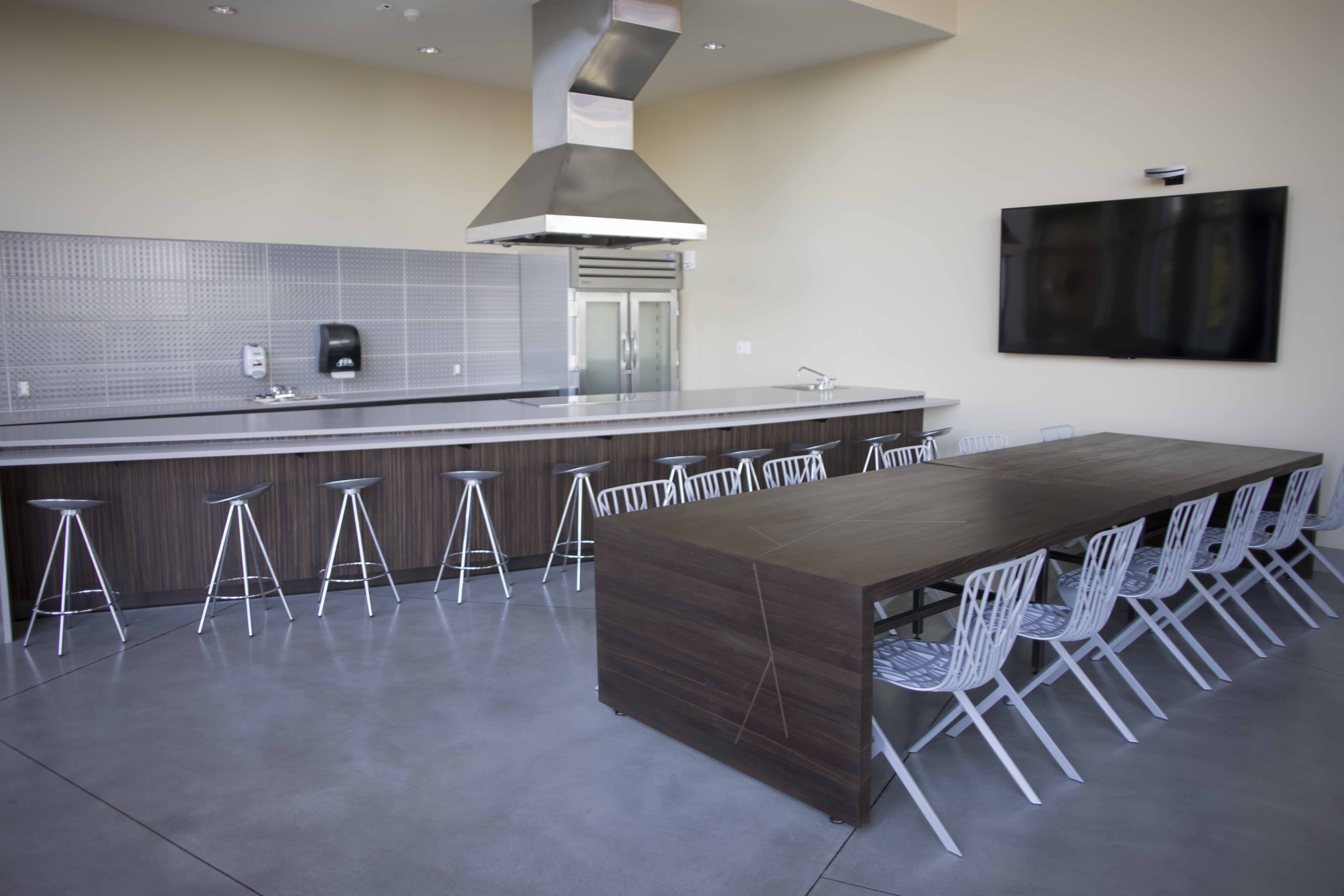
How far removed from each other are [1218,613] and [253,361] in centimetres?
590

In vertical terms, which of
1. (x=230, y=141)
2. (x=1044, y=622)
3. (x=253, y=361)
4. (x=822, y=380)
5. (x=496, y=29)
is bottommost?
(x=1044, y=622)

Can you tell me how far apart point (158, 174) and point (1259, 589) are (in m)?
6.98

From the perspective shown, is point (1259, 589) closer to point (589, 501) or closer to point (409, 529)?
point (589, 501)

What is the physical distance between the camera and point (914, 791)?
95.7 inches

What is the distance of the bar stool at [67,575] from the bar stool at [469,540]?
1.45 metres

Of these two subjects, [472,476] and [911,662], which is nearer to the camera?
[911,662]

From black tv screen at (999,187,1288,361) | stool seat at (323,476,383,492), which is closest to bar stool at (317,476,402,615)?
stool seat at (323,476,383,492)

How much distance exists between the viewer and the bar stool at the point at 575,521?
471 cm

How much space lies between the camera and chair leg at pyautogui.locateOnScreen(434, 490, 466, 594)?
4746 millimetres

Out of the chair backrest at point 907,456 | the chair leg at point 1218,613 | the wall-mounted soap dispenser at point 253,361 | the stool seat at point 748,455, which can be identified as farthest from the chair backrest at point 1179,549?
the wall-mounted soap dispenser at point 253,361

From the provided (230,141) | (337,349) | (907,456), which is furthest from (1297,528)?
(230,141)

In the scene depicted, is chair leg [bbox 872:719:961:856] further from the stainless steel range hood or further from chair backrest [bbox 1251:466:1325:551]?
the stainless steel range hood

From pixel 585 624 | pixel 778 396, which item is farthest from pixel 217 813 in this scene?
pixel 778 396

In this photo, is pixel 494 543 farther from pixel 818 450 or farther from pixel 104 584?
pixel 818 450
